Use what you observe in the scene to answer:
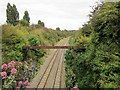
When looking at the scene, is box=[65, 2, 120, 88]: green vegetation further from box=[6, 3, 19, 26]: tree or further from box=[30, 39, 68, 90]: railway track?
box=[6, 3, 19, 26]: tree

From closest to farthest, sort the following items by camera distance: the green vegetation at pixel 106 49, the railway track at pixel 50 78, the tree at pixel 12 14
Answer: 1. the green vegetation at pixel 106 49
2. the railway track at pixel 50 78
3. the tree at pixel 12 14

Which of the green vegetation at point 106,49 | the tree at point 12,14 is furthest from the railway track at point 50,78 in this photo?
the tree at point 12,14

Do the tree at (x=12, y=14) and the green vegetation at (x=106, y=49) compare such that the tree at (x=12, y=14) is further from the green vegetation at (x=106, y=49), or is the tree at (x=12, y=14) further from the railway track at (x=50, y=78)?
the green vegetation at (x=106, y=49)

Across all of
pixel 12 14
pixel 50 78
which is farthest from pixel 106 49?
pixel 12 14

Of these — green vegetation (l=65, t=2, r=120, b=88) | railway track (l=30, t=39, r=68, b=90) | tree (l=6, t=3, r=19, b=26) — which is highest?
tree (l=6, t=3, r=19, b=26)

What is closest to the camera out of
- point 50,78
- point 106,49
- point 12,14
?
point 106,49

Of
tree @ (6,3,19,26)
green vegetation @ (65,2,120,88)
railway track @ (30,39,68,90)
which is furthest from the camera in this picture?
tree @ (6,3,19,26)

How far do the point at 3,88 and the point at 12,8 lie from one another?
109ft

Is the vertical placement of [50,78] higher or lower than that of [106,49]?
lower

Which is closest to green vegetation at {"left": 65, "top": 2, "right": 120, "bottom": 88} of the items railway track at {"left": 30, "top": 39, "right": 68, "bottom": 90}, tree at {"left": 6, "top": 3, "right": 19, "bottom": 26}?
railway track at {"left": 30, "top": 39, "right": 68, "bottom": 90}

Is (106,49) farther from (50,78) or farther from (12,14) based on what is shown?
(12,14)

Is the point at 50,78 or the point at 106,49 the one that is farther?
the point at 50,78

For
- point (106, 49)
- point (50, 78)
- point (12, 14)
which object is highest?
point (12, 14)

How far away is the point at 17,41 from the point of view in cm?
1545
